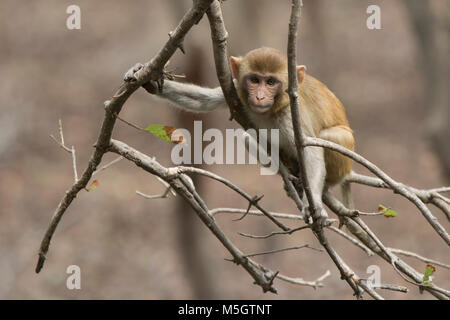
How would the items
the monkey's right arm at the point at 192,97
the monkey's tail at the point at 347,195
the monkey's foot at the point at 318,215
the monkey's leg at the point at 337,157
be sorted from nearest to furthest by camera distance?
the monkey's foot at the point at 318,215
the monkey's right arm at the point at 192,97
the monkey's leg at the point at 337,157
the monkey's tail at the point at 347,195

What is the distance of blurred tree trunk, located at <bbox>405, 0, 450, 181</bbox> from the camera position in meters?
9.84

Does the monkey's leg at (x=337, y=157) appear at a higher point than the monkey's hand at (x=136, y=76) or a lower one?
lower

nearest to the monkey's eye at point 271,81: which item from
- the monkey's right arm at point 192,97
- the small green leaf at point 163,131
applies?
the monkey's right arm at point 192,97

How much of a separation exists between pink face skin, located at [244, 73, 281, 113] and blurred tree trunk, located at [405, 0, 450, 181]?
211 inches

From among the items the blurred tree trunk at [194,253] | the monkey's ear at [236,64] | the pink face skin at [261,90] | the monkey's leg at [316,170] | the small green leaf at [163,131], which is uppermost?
the monkey's ear at [236,64]

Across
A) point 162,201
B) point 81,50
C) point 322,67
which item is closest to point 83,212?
point 162,201

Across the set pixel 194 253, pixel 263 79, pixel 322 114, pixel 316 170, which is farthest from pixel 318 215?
pixel 194 253

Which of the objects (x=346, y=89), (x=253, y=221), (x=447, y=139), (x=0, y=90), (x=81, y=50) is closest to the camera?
(x=447, y=139)

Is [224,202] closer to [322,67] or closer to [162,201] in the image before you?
[162,201]

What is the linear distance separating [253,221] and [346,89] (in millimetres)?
8175

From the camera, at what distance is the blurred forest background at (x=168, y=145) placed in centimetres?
1162

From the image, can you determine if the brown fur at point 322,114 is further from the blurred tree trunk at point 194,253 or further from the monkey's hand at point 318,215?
the blurred tree trunk at point 194,253

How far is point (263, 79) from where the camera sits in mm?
5199
